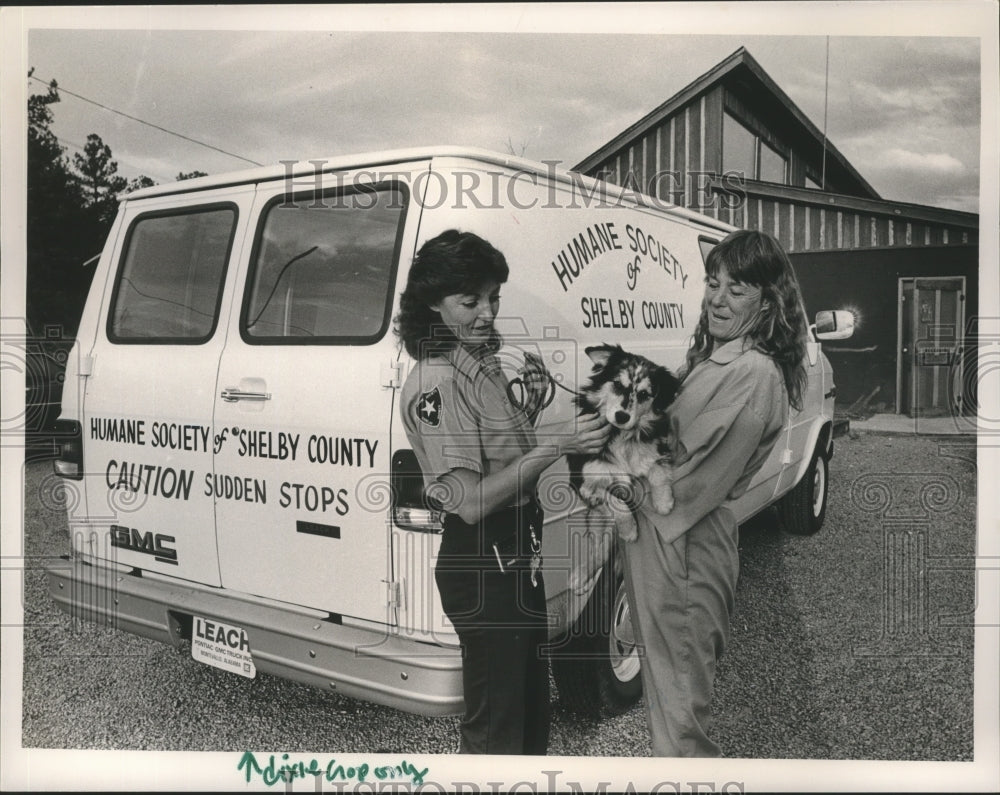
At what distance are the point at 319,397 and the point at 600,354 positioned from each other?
0.96m

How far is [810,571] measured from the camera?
11.4ft

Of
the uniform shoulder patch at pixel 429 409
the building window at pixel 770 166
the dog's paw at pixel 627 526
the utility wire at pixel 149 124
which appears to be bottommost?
the dog's paw at pixel 627 526

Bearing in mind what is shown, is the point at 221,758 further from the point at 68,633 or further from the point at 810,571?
the point at 810,571

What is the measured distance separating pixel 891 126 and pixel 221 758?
3.40m

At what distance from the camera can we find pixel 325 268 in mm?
2887

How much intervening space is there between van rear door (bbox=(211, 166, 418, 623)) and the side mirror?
4.99 ft

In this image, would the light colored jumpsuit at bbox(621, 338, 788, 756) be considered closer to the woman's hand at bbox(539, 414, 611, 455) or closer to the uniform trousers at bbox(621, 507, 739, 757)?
the uniform trousers at bbox(621, 507, 739, 757)

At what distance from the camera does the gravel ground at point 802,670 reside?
2998 mm

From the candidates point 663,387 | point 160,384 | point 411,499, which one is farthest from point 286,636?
point 663,387

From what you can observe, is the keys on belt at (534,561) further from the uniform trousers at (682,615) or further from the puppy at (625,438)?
the uniform trousers at (682,615)

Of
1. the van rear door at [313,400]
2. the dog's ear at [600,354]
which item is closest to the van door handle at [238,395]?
the van rear door at [313,400]

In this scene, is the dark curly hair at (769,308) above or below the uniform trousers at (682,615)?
above

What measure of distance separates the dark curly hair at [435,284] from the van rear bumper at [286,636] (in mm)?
→ 965

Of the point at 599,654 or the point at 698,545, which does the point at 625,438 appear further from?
the point at 599,654
